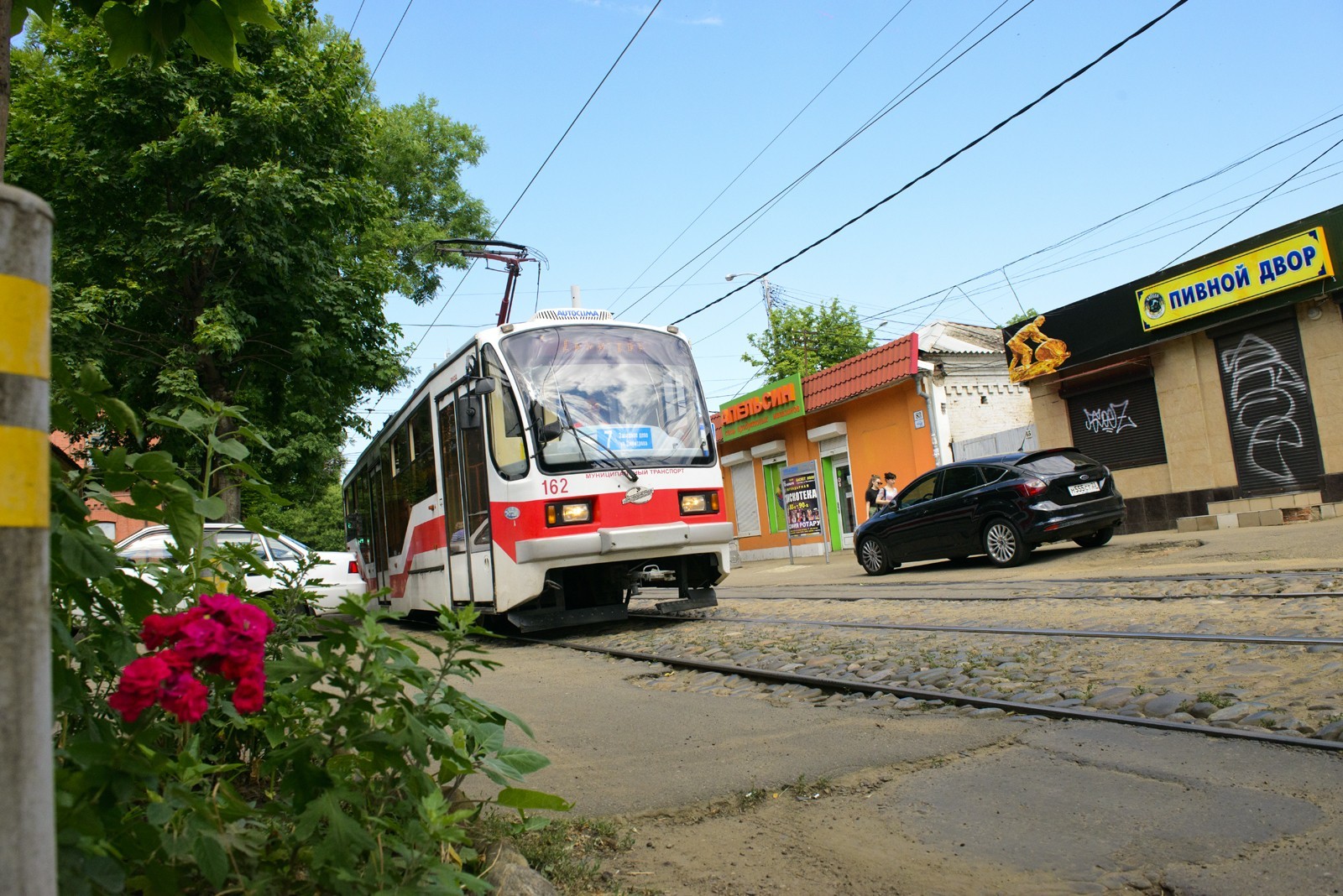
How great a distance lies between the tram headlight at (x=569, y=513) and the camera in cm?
914

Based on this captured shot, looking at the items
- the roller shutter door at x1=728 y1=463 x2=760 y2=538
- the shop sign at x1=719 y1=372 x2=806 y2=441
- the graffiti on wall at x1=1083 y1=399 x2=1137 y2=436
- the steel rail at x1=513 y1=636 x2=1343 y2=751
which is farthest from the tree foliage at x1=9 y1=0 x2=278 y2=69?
the roller shutter door at x1=728 y1=463 x2=760 y2=538

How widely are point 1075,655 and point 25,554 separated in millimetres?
6290

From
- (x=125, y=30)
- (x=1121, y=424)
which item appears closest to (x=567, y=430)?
(x=125, y=30)

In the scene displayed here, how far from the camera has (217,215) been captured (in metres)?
15.8

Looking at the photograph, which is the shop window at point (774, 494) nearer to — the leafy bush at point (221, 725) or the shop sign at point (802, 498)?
the shop sign at point (802, 498)

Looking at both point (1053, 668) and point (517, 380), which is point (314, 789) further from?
point (517, 380)

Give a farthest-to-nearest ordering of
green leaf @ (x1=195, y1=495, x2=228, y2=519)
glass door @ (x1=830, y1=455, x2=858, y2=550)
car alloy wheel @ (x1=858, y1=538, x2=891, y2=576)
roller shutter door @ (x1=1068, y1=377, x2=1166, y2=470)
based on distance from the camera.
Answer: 1. glass door @ (x1=830, y1=455, x2=858, y2=550)
2. roller shutter door @ (x1=1068, y1=377, x2=1166, y2=470)
3. car alloy wheel @ (x1=858, y1=538, x2=891, y2=576)
4. green leaf @ (x1=195, y1=495, x2=228, y2=519)

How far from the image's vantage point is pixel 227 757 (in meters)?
3.24

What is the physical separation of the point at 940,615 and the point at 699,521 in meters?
2.50

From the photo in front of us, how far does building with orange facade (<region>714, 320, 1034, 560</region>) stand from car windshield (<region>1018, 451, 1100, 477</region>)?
22.5 feet

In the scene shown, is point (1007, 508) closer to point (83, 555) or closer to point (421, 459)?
point (421, 459)

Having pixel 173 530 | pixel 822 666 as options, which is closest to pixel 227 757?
pixel 173 530

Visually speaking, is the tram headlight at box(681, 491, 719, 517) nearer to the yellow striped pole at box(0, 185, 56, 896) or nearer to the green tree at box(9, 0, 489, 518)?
the green tree at box(9, 0, 489, 518)

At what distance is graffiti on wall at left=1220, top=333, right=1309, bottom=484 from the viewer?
54.9 ft
